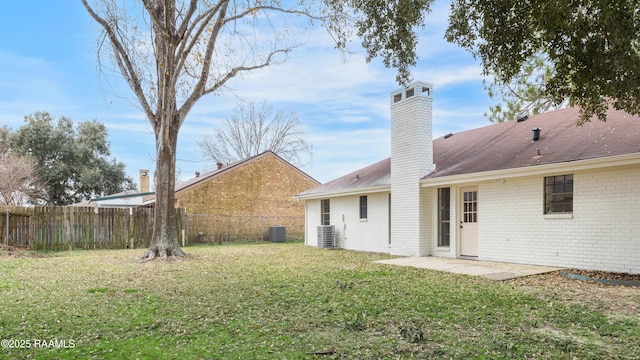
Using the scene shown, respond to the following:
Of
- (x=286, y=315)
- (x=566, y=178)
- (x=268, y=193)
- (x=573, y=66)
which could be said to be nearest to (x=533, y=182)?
(x=566, y=178)

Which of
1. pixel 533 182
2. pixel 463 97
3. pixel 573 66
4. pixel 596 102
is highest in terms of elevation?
pixel 463 97

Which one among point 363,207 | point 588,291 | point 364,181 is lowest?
point 588,291

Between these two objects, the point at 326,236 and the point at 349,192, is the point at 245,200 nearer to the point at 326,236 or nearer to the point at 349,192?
the point at 326,236

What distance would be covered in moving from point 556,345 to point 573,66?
456 centimetres

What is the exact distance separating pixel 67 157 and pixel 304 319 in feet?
101

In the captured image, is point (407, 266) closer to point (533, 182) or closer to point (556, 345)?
point (533, 182)

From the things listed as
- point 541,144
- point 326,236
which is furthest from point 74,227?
point 541,144

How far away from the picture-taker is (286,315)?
5.34m

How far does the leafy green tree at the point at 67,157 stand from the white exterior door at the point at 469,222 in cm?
2750

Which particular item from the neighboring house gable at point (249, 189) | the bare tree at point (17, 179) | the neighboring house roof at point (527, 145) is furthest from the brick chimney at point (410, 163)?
the bare tree at point (17, 179)

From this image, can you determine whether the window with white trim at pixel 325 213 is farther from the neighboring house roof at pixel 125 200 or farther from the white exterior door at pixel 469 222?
the neighboring house roof at pixel 125 200

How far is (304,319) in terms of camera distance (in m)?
5.14

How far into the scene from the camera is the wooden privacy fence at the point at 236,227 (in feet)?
69.4

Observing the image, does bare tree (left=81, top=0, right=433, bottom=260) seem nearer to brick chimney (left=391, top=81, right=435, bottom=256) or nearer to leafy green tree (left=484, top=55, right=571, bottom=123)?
brick chimney (left=391, top=81, right=435, bottom=256)
